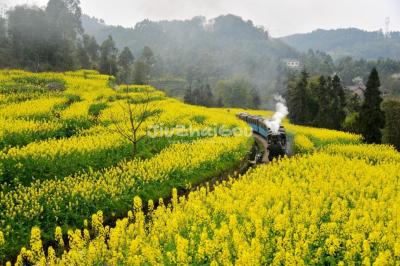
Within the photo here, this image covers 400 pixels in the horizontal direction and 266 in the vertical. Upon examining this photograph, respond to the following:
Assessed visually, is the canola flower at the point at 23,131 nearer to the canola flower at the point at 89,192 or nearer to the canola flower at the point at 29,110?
the canola flower at the point at 29,110

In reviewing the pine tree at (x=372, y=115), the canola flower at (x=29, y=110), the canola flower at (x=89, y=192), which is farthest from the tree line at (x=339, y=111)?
the canola flower at (x=29, y=110)

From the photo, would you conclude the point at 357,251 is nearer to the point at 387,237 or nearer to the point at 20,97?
the point at 387,237

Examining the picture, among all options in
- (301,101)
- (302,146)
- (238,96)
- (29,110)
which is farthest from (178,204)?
(238,96)

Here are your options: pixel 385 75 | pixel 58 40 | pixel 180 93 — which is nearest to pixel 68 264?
pixel 58 40

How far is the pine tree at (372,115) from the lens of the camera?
34.6 metres

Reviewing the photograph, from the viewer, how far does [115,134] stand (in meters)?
24.3

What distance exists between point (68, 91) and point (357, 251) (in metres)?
36.0

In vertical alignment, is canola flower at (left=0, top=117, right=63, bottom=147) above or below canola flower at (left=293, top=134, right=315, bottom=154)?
above

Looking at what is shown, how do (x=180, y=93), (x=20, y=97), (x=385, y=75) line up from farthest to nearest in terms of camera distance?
1. (x=385, y=75)
2. (x=180, y=93)
3. (x=20, y=97)

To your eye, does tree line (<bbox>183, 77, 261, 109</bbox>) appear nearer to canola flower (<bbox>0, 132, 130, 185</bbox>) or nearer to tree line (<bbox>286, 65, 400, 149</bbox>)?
tree line (<bbox>286, 65, 400, 149</bbox>)

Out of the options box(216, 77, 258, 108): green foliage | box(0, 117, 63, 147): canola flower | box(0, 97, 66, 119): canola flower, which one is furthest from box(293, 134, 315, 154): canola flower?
box(216, 77, 258, 108): green foliage

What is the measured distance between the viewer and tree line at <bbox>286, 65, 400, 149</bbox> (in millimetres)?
Result: 35000

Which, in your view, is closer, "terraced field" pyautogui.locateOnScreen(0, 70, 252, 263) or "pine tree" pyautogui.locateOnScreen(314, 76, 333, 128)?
"terraced field" pyautogui.locateOnScreen(0, 70, 252, 263)

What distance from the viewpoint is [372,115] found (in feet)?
114
